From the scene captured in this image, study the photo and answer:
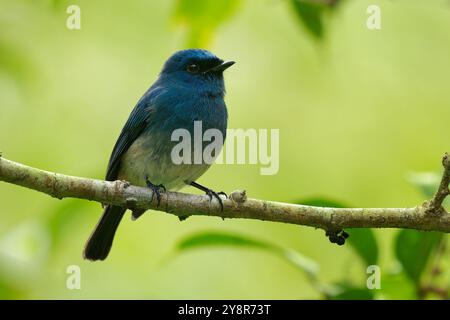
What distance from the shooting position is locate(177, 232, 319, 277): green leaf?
3936 millimetres

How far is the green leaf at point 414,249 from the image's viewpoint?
3.79 metres

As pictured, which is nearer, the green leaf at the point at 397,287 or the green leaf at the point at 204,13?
the green leaf at the point at 397,287

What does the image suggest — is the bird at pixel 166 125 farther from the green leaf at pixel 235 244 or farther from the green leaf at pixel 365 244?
the green leaf at pixel 365 244

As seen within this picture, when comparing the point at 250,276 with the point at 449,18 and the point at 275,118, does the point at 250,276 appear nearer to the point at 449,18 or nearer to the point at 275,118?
the point at 275,118

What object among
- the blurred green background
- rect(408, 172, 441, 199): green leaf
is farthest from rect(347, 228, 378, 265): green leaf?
the blurred green background

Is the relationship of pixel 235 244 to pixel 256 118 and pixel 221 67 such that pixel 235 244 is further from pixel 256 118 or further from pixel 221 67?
pixel 256 118

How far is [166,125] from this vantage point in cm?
494

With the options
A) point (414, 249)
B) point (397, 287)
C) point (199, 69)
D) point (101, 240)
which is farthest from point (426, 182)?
point (101, 240)

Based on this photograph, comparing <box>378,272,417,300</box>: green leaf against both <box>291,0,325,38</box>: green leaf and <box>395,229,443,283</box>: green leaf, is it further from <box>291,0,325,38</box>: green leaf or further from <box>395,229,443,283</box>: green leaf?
<box>291,0,325,38</box>: green leaf

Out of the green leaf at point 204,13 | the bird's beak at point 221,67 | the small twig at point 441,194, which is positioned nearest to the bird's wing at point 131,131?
the bird's beak at point 221,67

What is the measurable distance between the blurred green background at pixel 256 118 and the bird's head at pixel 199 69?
59.4 inches

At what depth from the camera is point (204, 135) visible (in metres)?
4.88

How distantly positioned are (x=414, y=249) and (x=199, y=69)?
2319 millimetres

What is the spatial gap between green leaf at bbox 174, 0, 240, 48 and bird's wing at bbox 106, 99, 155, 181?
113 cm
